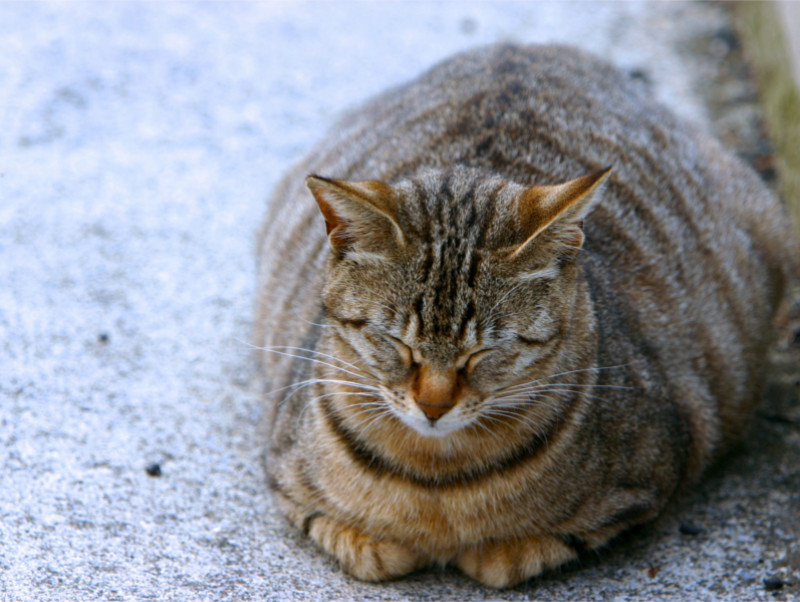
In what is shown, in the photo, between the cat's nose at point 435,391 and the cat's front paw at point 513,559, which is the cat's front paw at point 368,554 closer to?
the cat's front paw at point 513,559

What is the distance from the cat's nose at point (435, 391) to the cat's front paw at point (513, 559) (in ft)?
2.10

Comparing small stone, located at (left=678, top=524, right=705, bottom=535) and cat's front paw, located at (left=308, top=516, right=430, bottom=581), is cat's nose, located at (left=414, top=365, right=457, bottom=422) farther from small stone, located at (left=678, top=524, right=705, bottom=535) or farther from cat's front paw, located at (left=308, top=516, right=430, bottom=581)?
small stone, located at (left=678, top=524, right=705, bottom=535)

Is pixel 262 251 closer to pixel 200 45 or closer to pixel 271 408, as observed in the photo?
pixel 271 408

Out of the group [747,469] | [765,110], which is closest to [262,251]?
[747,469]

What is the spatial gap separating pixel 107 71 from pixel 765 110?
3945mm

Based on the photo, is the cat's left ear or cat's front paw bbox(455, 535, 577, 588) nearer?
the cat's left ear

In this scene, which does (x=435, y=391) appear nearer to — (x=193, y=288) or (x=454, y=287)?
(x=454, y=287)

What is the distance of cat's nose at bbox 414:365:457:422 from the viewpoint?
2.50m

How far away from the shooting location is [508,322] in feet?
8.38

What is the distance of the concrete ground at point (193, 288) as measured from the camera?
2.92m

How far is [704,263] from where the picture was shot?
12.2 ft

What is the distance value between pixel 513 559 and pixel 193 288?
2138 mm

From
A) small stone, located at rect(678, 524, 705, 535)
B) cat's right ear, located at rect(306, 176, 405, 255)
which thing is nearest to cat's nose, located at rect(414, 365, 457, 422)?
cat's right ear, located at rect(306, 176, 405, 255)

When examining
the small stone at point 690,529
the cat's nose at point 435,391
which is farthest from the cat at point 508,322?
the small stone at point 690,529
